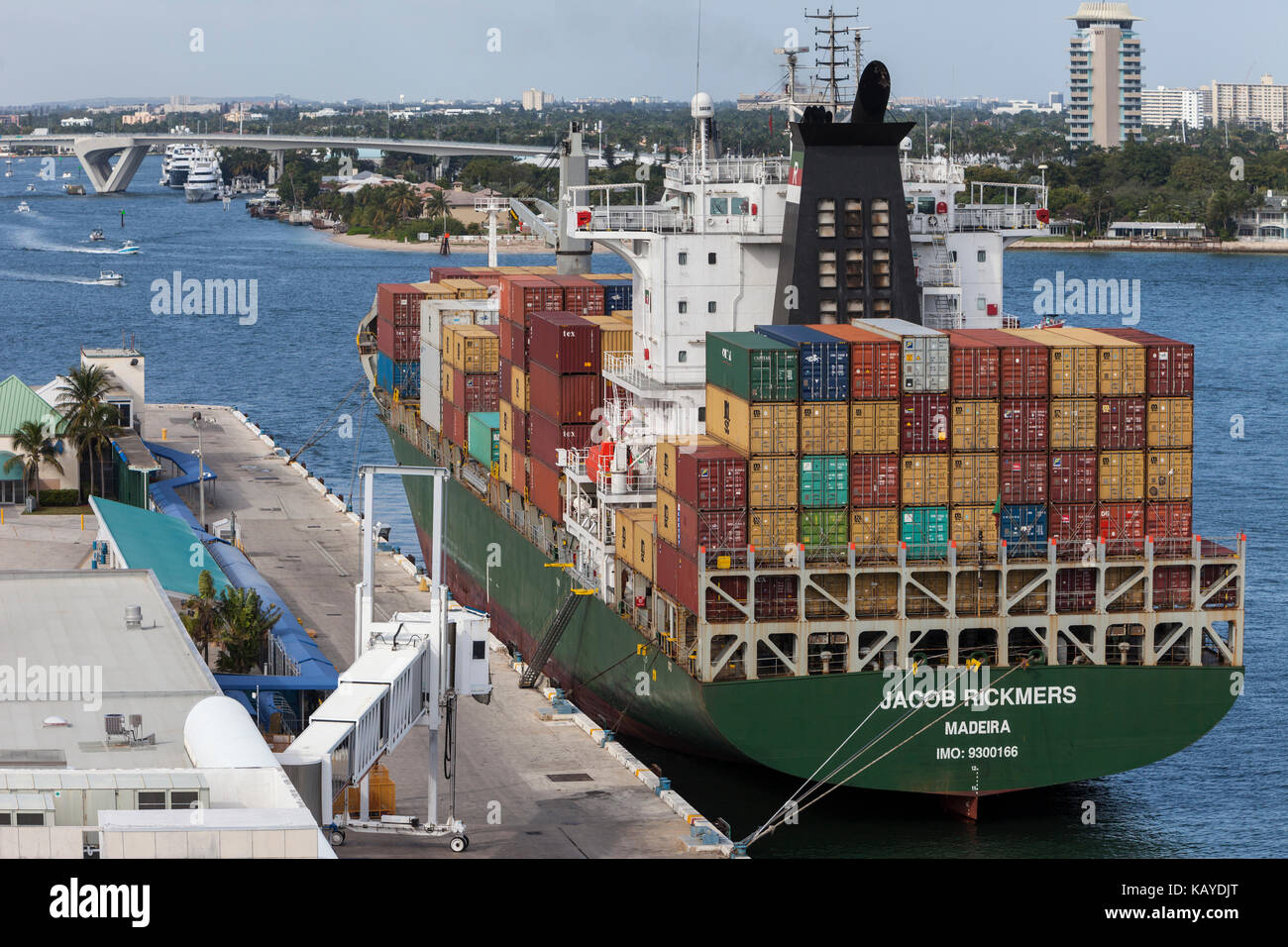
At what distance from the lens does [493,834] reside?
3988 cm

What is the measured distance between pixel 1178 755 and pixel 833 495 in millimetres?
15274

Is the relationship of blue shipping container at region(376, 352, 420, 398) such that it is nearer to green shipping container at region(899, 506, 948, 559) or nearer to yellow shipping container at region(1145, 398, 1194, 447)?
green shipping container at region(899, 506, 948, 559)

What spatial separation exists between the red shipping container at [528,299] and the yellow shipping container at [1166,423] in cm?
2177

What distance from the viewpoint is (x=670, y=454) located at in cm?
4428

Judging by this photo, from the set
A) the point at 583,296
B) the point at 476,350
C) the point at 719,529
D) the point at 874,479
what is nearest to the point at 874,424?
the point at 874,479

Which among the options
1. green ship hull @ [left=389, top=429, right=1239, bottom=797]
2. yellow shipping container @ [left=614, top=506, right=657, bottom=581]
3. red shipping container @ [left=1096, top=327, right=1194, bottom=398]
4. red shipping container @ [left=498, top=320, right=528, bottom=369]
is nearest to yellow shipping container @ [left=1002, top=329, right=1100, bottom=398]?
red shipping container @ [left=1096, top=327, right=1194, bottom=398]

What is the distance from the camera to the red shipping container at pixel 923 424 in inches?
1665

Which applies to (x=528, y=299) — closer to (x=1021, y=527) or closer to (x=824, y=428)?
(x=824, y=428)

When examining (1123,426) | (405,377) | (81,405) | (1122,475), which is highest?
(1123,426)

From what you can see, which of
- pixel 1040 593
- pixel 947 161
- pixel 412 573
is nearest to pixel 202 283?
pixel 412 573

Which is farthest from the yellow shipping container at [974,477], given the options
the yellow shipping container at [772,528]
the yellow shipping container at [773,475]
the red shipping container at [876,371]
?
the yellow shipping container at [772,528]

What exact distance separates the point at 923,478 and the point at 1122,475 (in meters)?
4.56

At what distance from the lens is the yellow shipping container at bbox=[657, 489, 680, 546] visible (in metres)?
44.1
